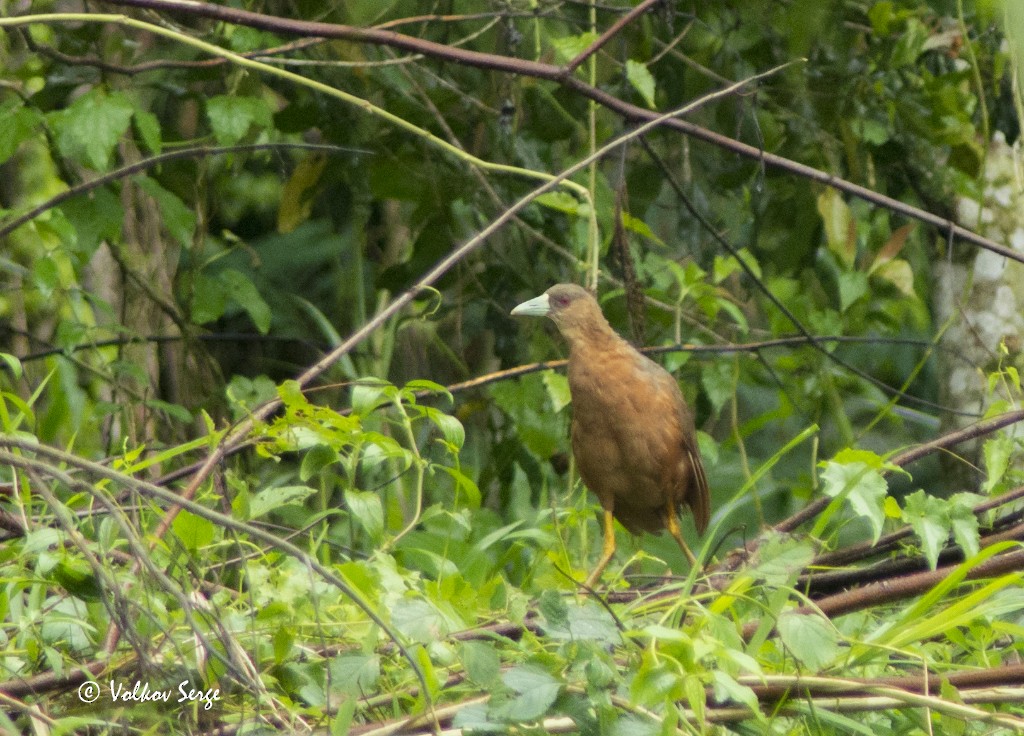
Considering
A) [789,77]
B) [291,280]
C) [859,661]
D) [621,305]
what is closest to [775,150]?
[789,77]

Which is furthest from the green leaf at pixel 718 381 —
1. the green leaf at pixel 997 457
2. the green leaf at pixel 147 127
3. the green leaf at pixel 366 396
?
the green leaf at pixel 147 127

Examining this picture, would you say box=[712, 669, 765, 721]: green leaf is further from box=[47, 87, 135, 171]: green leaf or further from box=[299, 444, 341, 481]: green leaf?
box=[47, 87, 135, 171]: green leaf

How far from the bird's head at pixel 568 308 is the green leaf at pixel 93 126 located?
1109 mm

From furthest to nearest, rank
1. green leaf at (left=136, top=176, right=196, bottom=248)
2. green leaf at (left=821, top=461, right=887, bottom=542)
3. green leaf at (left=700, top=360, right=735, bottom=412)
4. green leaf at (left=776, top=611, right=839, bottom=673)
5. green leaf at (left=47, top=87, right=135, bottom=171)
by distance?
green leaf at (left=700, top=360, right=735, bottom=412)
green leaf at (left=136, top=176, right=196, bottom=248)
green leaf at (left=47, top=87, right=135, bottom=171)
green leaf at (left=821, top=461, right=887, bottom=542)
green leaf at (left=776, top=611, right=839, bottom=673)

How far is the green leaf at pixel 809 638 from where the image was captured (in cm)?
171

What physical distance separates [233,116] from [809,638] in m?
2.02

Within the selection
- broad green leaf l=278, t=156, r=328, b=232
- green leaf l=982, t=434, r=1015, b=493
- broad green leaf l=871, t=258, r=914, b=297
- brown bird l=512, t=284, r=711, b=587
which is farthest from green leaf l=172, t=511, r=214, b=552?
broad green leaf l=871, t=258, r=914, b=297

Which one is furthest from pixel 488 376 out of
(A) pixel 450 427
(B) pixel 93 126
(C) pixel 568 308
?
(B) pixel 93 126

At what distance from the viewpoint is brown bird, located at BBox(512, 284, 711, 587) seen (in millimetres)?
3314

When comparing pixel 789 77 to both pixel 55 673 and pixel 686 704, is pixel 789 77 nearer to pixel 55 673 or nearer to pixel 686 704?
pixel 686 704

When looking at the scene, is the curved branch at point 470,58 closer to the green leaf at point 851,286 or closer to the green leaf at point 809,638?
the green leaf at point 851,286

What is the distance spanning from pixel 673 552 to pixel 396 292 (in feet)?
4.98

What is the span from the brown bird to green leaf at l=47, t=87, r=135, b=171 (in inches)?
43.1

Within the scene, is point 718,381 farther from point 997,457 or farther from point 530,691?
point 530,691
